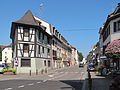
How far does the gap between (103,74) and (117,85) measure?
16652 millimetres

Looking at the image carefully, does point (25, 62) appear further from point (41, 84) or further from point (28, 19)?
point (41, 84)

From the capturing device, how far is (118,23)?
68.1ft

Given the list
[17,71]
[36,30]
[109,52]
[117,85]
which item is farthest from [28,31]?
[117,85]

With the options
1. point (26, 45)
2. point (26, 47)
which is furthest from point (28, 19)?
point (26, 47)

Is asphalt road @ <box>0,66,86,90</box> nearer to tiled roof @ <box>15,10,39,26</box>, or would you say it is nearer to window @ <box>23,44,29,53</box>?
window @ <box>23,44,29,53</box>

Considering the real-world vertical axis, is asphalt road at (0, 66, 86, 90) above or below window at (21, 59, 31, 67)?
below

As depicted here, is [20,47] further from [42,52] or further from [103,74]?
[103,74]

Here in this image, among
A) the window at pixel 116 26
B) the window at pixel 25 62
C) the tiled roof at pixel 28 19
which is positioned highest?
the tiled roof at pixel 28 19

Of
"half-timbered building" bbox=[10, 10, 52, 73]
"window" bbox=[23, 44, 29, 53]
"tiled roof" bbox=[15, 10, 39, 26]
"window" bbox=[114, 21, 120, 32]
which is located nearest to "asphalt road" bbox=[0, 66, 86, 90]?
"window" bbox=[114, 21, 120, 32]

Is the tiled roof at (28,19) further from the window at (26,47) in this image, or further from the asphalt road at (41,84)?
the asphalt road at (41,84)

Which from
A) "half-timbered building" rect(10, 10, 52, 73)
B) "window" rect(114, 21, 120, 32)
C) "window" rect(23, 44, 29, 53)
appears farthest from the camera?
"window" rect(23, 44, 29, 53)

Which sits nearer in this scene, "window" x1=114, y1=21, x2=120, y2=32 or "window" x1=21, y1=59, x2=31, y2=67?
"window" x1=114, y1=21, x2=120, y2=32

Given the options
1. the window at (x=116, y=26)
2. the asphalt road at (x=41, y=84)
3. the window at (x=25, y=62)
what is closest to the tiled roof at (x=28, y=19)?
the window at (x=25, y=62)

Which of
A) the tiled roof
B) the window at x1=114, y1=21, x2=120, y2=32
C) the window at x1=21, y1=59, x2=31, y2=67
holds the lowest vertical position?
the window at x1=21, y1=59, x2=31, y2=67
